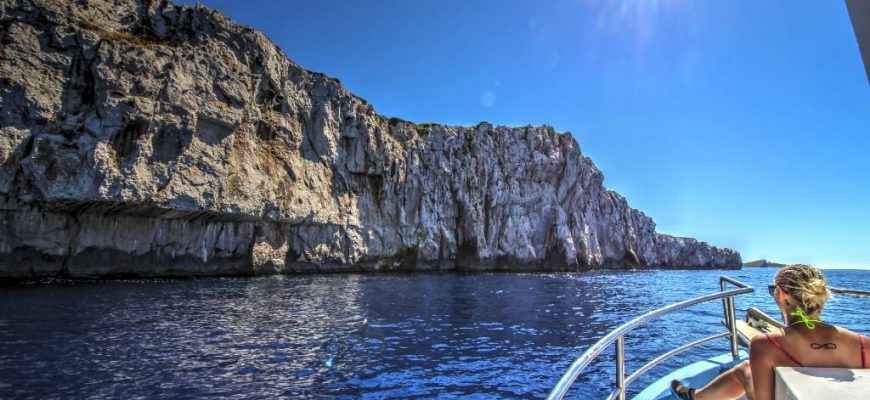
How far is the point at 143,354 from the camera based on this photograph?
11.7 metres

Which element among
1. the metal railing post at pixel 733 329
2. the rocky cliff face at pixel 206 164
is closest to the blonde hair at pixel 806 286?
the metal railing post at pixel 733 329

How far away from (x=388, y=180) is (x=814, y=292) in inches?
2291

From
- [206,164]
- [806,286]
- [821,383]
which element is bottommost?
[821,383]

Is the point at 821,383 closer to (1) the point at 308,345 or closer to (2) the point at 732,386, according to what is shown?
(2) the point at 732,386

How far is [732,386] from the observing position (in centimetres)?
393

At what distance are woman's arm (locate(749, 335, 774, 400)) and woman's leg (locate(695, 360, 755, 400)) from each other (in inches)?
16.4

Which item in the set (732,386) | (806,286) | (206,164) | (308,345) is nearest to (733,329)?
(732,386)

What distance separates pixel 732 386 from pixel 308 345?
11962 millimetres

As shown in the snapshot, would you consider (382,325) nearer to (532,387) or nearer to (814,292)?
(532,387)

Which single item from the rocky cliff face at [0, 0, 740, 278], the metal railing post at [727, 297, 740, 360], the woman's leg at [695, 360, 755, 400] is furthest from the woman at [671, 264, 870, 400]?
the rocky cliff face at [0, 0, 740, 278]

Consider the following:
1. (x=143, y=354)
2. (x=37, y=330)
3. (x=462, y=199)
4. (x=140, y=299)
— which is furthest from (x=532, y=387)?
(x=462, y=199)

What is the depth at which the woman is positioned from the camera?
321 centimetres

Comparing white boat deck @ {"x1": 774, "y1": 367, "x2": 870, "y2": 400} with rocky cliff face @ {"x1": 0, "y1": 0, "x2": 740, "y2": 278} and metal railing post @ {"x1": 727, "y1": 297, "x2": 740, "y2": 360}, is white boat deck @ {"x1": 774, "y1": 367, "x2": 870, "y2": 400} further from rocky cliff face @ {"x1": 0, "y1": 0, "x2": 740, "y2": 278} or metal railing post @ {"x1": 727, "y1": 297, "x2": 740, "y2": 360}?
rocky cliff face @ {"x1": 0, "y1": 0, "x2": 740, "y2": 278}

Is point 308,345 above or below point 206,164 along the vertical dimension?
below
